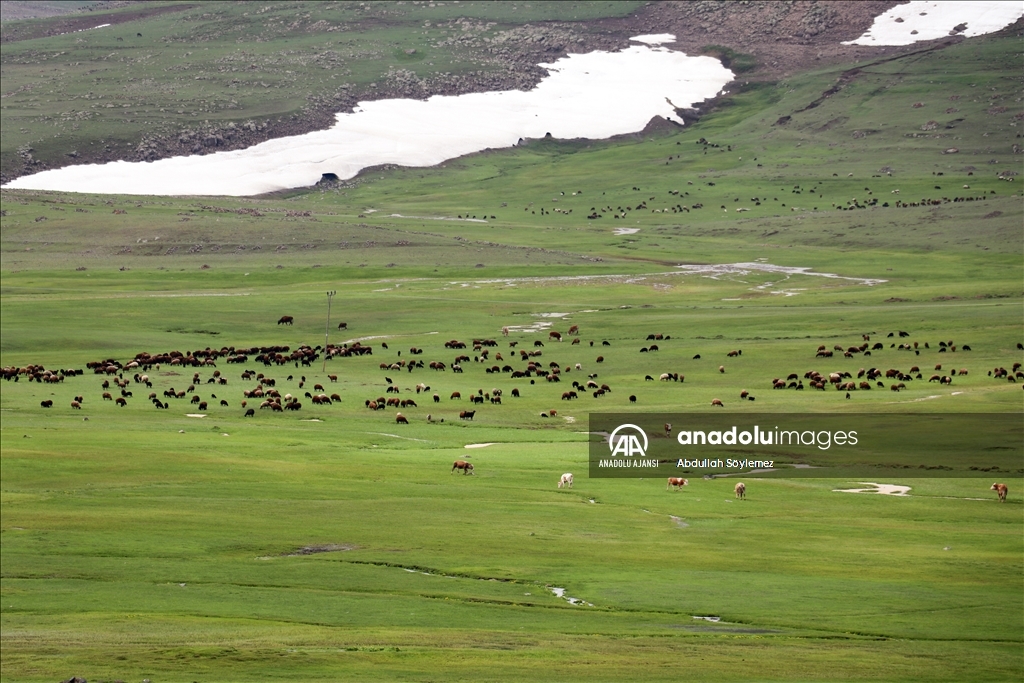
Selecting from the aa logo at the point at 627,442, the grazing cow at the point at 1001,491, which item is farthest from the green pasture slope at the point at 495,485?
the aa logo at the point at 627,442

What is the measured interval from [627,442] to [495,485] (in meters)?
8.66

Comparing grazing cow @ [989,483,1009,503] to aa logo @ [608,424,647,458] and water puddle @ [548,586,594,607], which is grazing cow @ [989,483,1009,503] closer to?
aa logo @ [608,424,647,458]

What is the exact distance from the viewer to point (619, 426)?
169 feet

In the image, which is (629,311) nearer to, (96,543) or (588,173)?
(96,543)

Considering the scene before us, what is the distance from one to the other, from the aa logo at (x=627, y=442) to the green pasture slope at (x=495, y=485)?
4.44 feet

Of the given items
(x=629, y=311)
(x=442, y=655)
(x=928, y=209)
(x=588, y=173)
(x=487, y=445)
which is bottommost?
(x=442, y=655)

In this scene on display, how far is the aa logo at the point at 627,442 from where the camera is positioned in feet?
153

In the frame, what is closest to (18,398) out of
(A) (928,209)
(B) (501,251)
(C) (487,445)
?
(C) (487,445)

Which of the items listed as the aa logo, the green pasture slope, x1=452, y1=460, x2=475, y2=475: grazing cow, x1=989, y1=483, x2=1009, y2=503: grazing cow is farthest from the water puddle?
x1=989, y1=483, x2=1009, y2=503: grazing cow

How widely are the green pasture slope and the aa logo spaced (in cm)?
135

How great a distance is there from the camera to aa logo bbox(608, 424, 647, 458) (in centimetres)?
4656

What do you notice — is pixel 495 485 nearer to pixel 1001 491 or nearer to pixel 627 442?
pixel 627 442

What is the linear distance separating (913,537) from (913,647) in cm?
825

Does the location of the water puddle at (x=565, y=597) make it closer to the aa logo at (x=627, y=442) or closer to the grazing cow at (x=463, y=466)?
the grazing cow at (x=463, y=466)
